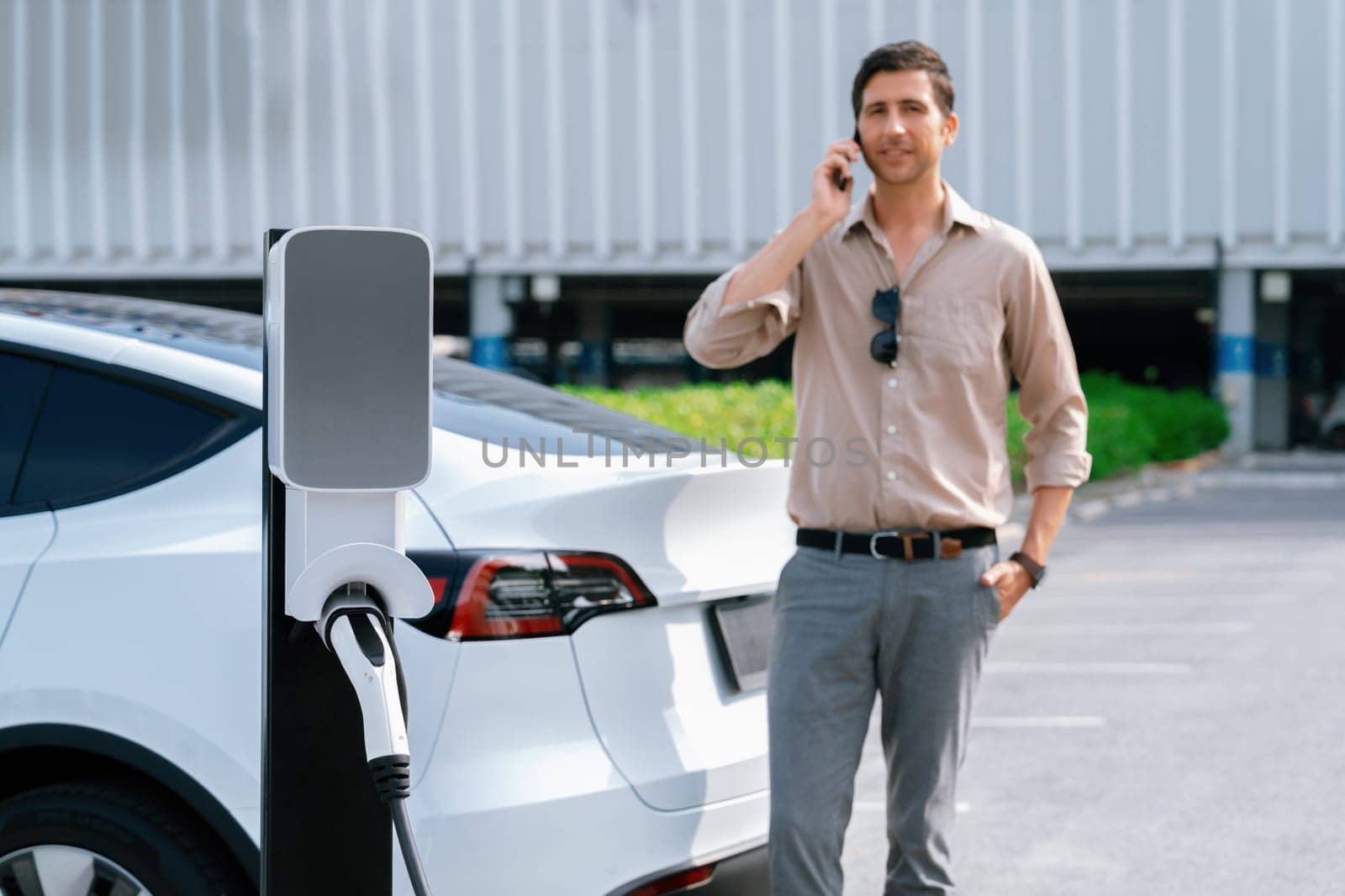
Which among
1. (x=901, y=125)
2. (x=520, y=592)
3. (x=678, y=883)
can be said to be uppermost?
(x=901, y=125)

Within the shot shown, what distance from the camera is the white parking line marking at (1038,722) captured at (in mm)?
6372

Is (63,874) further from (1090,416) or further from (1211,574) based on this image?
(1090,416)

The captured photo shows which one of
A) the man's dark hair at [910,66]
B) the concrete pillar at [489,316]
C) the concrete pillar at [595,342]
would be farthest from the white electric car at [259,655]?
the concrete pillar at [595,342]

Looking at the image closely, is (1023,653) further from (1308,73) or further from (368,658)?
(1308,73)

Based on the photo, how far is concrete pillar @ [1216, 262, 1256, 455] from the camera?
25.5m

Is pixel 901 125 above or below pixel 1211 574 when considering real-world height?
above

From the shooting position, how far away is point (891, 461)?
291 centimetres

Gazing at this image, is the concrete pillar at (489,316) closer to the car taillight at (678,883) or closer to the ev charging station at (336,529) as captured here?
the car taillight at (678,883)

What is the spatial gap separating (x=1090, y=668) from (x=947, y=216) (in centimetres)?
513

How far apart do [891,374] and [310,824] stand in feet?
4.50

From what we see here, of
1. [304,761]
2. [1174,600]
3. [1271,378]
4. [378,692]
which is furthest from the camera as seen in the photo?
[1271,378]

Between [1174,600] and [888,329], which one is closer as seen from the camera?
[888,329]

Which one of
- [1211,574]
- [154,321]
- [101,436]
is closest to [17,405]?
[101,436]

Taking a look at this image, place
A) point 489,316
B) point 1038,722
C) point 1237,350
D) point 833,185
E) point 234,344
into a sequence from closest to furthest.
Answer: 1. point 833,185
2. point 234,344
3. point 1038,722
4. point 1237,350
5. point 489,316
